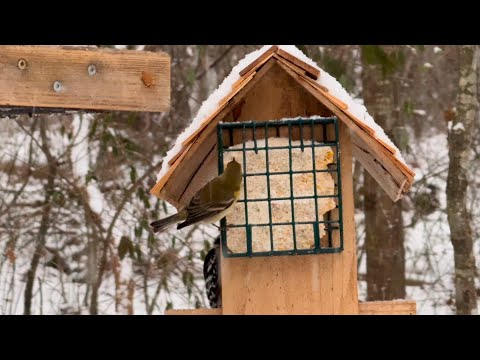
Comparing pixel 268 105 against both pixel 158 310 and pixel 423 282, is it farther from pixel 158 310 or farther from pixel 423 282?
pixel 423 282

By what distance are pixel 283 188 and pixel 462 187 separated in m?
4.88

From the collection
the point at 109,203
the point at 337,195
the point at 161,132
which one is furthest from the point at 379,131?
the point at 161,132

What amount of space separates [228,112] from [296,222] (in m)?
0.52

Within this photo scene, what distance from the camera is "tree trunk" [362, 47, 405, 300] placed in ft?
26.5

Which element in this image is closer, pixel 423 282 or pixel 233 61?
pixel 423 282

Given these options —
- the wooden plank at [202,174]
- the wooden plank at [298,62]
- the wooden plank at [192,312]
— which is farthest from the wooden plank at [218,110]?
the wooden plank at [192,312]

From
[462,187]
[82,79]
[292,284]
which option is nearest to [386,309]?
[292,284]

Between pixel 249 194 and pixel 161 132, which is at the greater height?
pixel 161 132

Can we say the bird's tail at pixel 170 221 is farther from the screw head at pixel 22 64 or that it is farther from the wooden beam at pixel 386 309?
the screw head at pixel 22 64

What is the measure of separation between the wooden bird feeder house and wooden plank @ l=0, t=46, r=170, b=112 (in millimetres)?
263

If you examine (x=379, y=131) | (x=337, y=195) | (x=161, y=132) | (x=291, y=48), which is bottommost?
(x=337, y=195)

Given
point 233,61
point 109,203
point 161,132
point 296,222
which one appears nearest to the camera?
point 296,222

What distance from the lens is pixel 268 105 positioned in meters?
3.44

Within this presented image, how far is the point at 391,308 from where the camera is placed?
319 centimetres
